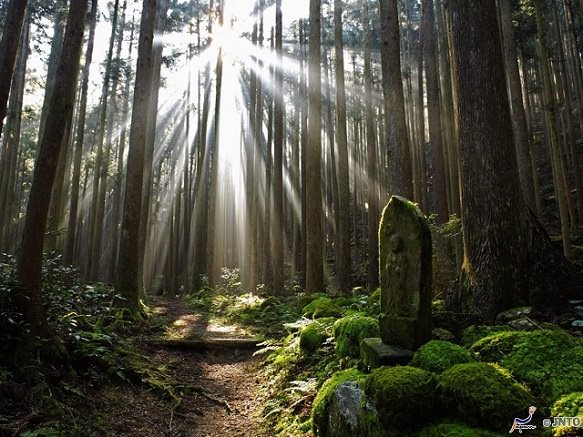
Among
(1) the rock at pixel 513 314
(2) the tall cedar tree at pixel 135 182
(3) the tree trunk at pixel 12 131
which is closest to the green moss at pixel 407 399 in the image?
(1) the rock at pixel 513 314

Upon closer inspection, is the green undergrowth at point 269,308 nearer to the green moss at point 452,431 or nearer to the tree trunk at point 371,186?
the tree trunk at point 371,186

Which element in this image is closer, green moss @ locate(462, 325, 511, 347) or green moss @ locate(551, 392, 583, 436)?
green moss @ locate(551, 392, 583, 436)

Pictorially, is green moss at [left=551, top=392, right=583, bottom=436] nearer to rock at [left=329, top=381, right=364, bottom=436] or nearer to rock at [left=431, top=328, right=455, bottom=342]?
rock at [left=329, top=381, right=364, bottom=436]

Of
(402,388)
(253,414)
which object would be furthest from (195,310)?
(402,388)

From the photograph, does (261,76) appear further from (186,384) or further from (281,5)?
(186,384)

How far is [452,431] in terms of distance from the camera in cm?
234

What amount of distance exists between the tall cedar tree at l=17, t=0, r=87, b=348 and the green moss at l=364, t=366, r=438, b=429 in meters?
4.16

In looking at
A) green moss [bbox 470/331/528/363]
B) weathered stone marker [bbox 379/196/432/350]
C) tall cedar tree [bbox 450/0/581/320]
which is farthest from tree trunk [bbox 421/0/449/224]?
green moss [bbox 470/331/528/363]

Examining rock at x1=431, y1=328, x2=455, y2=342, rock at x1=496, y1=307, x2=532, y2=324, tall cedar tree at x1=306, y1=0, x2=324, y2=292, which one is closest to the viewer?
rock at x1=431, y1=328, x2=455, y2=342

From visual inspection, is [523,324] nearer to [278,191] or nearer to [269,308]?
[269,308]

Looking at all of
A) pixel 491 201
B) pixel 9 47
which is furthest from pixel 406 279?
pixel 9 47

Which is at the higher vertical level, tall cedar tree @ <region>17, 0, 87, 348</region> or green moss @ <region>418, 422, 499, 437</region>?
tall cedar tree @ <region>17, 0, 87, 348</region>

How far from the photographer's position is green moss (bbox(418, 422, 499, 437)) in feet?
7.34

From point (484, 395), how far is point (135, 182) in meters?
8.94
